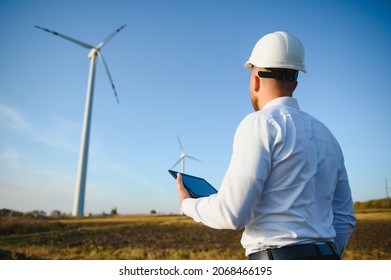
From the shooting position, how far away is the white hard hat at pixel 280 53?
156cm

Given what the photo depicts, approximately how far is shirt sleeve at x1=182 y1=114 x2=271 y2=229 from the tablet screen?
0.29 m

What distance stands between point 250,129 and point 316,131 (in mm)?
327

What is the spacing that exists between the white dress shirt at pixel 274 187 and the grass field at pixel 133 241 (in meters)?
6.09

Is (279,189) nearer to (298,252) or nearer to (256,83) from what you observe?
(298,252)

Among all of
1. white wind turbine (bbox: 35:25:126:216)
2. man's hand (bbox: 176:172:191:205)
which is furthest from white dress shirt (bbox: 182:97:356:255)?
white wind turbine (bbox: 35:25:126:216)

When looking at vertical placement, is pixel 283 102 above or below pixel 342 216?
above

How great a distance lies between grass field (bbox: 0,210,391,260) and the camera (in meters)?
8.10

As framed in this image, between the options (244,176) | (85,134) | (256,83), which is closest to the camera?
(244,176)

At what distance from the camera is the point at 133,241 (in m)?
12.0

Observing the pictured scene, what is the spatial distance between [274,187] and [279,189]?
0.02 meters

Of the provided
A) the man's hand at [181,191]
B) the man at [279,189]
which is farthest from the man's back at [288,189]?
the man's hand at [181,191]

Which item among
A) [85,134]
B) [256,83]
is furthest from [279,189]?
[85,134]

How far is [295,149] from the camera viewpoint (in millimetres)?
1328
